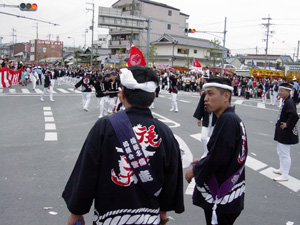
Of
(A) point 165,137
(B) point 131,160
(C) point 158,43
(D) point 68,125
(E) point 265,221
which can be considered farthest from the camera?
(C) point 158,43

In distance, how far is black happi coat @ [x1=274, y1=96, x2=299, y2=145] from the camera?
19.8 ft

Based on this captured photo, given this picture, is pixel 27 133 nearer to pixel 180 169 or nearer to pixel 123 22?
pixel 180 169

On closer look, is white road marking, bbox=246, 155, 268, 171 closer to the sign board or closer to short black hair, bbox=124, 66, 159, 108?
short black hair, bbox=124, 66, 159, 108

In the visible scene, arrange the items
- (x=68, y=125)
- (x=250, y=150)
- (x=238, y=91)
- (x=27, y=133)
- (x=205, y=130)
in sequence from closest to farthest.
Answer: (x=205, y=130) → (x=250, y=150) → (x=27, y=133) → (x=68, y=125) → (x=238, y=91)

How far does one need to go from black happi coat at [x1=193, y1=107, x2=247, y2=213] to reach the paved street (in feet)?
5.04

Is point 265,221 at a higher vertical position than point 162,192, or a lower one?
lower

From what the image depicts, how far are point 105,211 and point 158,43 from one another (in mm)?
49989

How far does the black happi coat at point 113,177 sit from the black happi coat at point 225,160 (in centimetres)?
67

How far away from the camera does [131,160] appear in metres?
2.21

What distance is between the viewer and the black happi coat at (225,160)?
110 inches

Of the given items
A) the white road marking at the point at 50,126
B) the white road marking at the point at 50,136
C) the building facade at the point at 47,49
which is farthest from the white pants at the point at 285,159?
the building facade at the point at 47,49

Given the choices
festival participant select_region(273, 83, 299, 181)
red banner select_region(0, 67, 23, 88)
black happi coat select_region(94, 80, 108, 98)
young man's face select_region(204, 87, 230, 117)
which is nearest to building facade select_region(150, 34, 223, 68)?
red banner select_region(0, 67, 23, 88)

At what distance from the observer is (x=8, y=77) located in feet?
85.8

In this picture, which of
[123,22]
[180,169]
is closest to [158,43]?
[123,22]
